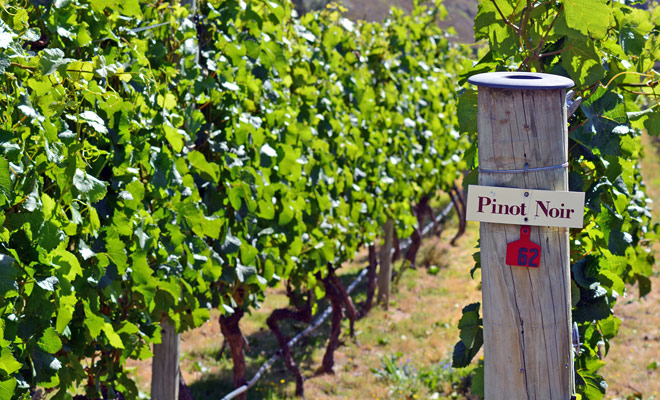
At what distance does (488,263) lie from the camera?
194cm

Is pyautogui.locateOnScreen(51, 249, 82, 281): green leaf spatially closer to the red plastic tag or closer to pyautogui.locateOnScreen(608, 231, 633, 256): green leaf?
the red plastic tag

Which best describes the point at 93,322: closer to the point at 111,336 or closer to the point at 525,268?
the point at 111,336

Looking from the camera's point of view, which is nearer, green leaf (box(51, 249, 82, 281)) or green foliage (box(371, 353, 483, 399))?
green leaf (box(51, 249, 82, 281))

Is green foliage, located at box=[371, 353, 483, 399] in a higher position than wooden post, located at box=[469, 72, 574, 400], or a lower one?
lower

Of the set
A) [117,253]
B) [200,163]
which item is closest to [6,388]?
[117,253]

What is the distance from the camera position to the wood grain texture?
6.14 feet

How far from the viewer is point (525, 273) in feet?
6.28

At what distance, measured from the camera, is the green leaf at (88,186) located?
255 cm

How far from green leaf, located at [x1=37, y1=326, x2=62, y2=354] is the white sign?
4.93ft

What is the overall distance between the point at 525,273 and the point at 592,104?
1.24 metres

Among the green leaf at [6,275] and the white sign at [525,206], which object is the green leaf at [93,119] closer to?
the green leaf at [6,275]

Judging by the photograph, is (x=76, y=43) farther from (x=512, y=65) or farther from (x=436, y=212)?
(x=436, y=212)

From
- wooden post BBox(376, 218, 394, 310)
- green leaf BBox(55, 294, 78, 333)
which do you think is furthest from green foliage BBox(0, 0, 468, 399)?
wooden post BBox(376, 218, 394, 310)

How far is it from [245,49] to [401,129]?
3.43 metres
